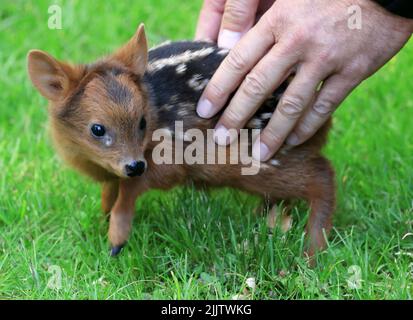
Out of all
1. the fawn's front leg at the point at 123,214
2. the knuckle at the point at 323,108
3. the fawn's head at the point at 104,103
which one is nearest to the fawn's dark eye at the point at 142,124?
the fawn's head at the point at 104,103

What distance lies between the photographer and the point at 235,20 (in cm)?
446

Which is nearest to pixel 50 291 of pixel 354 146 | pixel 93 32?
pixel 354 146

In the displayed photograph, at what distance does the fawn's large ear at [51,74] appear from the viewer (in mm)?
4031

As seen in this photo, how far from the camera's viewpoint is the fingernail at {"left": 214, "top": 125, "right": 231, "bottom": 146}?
168 inches

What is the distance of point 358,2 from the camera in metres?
3.99

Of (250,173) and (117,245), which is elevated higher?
(250,173)

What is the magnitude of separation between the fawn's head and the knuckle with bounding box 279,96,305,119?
28.7 inches

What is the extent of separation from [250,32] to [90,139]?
3.37 ft

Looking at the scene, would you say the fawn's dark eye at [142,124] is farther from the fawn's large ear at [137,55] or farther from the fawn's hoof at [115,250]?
the fawn's hoof at [115,250]

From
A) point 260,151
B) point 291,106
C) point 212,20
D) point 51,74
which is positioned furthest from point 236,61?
point 51,74

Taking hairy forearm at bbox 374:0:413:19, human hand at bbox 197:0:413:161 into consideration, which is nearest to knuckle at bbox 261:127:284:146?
human hand at bbox 197:0:413:161

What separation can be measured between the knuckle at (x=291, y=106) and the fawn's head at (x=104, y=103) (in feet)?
2.40

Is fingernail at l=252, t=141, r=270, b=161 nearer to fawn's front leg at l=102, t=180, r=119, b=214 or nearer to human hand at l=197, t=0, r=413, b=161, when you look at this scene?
human hand at l=197, t=0, r=413, b=161
